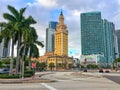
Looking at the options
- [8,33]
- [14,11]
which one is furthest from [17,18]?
[8,33]

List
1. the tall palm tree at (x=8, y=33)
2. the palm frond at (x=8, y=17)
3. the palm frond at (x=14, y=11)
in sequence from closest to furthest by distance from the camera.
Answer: the tall palm tree at (x=8, y=33)
the palm frond at (x=8, y=17)
the palm frond at (x=14, y=11)

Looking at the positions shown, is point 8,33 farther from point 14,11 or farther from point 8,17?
point 14,11

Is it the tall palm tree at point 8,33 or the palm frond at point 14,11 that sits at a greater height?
the palm frond at point 14,11

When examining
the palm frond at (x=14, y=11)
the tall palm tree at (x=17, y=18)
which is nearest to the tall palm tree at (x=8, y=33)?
the tall palm tree at (x=17, y=18)

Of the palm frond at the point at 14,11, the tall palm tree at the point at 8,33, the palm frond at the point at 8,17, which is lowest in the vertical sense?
the tall palm tree at the point at 8,33

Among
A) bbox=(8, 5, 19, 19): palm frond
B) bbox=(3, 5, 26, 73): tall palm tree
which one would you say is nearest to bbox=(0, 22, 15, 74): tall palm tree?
bbox=(3, 5, 26, 73): tall palm tree

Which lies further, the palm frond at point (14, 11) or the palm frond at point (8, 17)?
the palm frond at point (14, 11)

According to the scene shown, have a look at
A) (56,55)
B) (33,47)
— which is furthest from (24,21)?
(56,55)

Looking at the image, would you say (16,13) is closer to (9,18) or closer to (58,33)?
(9,18)

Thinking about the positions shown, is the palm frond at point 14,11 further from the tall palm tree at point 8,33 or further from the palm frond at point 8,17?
the tall palm tree at point 8,33

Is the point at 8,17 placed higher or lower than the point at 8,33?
higher

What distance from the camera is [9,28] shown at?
4012 cm

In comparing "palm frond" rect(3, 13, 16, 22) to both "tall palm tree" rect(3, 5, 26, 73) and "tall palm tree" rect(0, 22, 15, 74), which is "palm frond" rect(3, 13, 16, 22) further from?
"tall palm tree" rect(0, 22, 15, 74)

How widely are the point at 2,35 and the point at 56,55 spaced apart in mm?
154402
